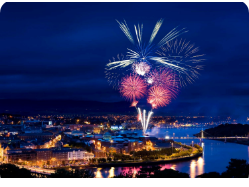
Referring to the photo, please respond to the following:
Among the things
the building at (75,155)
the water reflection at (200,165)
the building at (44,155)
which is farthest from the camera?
the building at (75,155)

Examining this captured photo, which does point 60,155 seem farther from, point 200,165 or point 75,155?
point 200,165

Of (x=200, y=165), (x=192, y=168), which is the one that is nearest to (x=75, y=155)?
(x=192, y=168)

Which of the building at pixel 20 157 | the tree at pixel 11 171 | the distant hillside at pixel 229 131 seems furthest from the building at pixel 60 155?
the distant hillside at pixel 229 131

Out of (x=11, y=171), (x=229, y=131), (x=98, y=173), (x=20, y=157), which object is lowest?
(x=98, y=173)

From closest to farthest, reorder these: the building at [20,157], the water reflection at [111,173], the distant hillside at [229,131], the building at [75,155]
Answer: the water reflection at [111,173], the building at [20,157], the building at [75,155], the distant hillside at [229,131]

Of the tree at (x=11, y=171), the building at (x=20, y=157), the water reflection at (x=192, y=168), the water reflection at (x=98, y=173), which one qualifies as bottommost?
the water reflection at (x=98, y=173)

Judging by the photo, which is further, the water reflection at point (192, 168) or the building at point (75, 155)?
the building at point (75, 155)

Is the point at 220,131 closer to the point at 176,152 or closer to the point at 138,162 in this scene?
the point at 176,152

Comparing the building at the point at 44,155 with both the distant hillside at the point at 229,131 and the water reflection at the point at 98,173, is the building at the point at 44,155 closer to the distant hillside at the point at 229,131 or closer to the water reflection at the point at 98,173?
the water reflection at the point at 98,173

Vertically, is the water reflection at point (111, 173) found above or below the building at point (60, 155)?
below

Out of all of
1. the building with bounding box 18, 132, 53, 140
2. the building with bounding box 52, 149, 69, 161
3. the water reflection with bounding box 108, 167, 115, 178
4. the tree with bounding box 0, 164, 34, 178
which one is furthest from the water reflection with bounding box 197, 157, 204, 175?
the building with bounding box 18, 132, 53, 140

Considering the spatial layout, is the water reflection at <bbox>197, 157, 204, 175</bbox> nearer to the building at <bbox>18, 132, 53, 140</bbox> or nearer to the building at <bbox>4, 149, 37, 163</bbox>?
the building at <bbox>4, 149, 37, 163</bbox>
